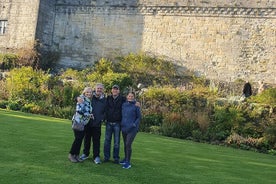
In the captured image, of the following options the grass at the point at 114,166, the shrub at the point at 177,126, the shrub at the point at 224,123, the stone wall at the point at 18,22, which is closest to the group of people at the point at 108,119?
the grass at the point at 114,166

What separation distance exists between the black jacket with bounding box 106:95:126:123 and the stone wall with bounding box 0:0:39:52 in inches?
729

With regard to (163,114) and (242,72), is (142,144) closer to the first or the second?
(163,114)

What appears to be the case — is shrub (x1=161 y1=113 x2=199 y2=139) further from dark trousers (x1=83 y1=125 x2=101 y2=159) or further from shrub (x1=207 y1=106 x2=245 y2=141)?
dark trousers (x1=83 y1=125 x2=101 y2=159)

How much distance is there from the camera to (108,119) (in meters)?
7.87

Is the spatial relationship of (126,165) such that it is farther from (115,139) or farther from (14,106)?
(14,106)

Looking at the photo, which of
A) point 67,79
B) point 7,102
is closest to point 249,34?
point 67,79

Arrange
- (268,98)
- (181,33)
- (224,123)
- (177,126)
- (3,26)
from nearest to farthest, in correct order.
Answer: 1. (177,126)
2. (224,123)
3. (268,98)
4. (181,33)
5. (3,26)

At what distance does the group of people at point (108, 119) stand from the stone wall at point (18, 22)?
18.5 m

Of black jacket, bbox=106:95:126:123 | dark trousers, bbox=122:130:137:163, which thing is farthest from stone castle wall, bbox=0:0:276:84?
dark trousers, bbox=122:130:137:163

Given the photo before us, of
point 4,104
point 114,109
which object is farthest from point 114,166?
point 4,104

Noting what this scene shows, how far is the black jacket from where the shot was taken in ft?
25.7

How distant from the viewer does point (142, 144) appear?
10.6 m

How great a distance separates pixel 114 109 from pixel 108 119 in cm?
24

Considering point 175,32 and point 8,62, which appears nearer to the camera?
point 175,32
